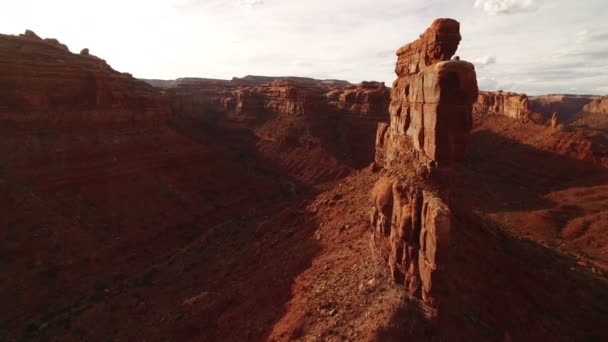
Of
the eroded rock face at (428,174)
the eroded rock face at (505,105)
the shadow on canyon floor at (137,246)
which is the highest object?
the eroded rock face at (505,105)

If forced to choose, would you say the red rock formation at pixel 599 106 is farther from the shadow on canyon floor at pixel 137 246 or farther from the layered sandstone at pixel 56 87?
the layered sandstone at pixel 56 87

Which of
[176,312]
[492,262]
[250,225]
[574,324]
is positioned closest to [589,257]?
[574,324]

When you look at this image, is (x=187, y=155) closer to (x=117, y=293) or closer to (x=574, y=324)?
(x=117, y=293)

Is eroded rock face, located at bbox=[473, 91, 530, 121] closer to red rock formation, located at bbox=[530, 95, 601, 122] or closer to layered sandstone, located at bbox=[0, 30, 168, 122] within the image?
red rock formation, located at bbox=[530, 95, 601, 122]

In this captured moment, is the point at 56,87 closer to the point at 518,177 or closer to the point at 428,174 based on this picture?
the point at 428,174

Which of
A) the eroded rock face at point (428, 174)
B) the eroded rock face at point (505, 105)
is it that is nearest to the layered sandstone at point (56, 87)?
the eroded rock face at point (428, 174)
